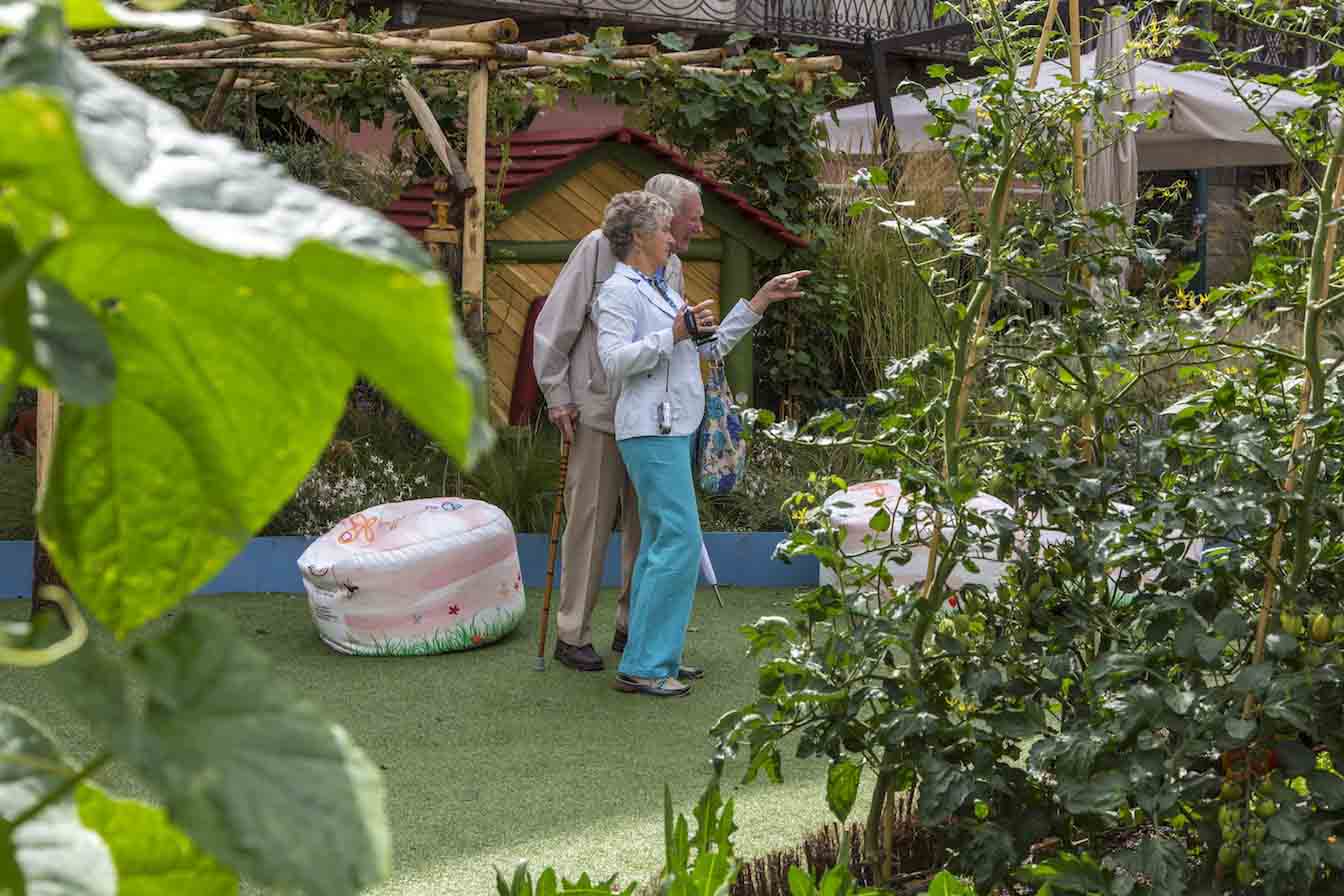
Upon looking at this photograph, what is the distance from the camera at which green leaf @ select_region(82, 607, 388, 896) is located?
0.29 metres

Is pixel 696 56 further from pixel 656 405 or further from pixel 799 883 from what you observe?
pixel 799 883

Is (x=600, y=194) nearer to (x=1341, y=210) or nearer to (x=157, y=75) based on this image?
(x=157, y=75)

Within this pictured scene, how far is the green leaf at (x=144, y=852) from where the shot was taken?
1.42 feet

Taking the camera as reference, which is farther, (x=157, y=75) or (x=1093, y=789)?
(x=157, y=75)

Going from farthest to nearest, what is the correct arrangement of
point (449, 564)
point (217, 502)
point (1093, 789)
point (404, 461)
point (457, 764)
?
point (404, 461)
point (449, 564)
point (457, 764)
point (1093, 789)
point (217, 502)

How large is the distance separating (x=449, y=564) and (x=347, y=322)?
5713 mm

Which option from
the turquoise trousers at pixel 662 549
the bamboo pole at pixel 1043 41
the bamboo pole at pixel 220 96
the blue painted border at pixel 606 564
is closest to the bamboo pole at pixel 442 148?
the bamboo pole at pixel 220 96

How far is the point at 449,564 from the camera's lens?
5949 mm

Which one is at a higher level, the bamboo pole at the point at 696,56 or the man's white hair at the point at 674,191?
the bamboo pole at the point at 696,56

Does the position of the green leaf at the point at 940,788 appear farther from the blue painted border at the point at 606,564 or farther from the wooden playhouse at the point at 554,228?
the wooden playhouse at the point at 554,228

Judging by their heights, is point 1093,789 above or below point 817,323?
above

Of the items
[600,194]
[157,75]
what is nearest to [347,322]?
[600,194]

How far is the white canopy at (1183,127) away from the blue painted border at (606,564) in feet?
14.7

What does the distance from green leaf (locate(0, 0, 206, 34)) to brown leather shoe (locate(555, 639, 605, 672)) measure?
5.47 m
